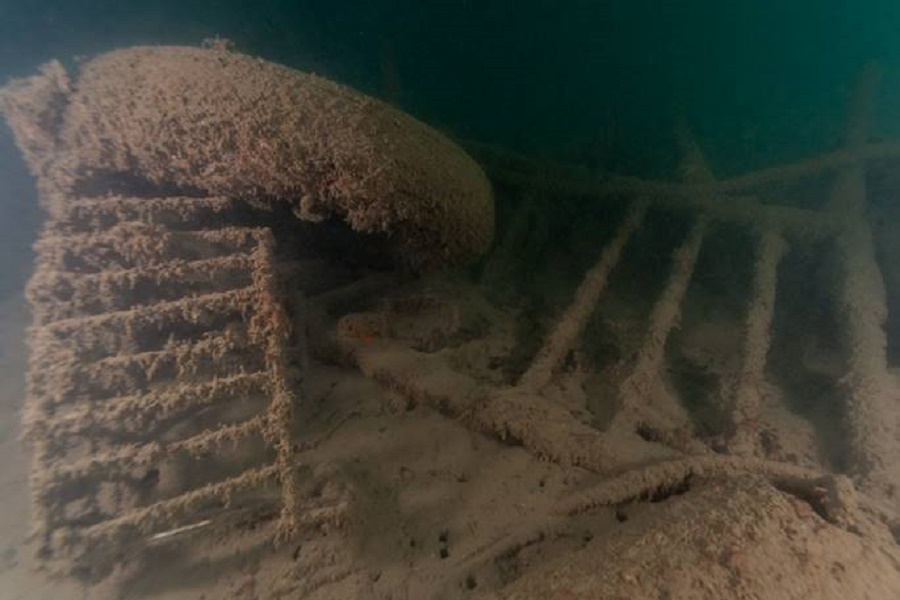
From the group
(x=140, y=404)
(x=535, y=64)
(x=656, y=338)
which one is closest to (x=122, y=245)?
(x=140, y=404)

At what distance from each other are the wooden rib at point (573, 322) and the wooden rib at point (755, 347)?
86 centimetres

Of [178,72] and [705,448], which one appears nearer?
[705,448]

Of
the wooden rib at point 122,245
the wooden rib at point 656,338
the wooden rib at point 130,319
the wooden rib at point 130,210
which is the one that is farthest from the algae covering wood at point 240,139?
the wooden rib at point 656,338

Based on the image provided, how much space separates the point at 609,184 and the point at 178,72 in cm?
323

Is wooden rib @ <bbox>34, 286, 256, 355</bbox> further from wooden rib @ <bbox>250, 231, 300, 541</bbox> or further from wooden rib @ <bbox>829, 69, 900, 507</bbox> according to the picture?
wooden rib @ <bbox>829, 69, 900, 507</bbox>

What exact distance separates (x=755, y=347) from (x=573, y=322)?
103cm

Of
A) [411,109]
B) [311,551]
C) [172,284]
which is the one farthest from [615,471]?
[411,109]

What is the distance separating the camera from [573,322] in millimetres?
2875

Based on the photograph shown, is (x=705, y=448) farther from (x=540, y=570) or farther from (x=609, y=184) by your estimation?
(x=609, y=184)

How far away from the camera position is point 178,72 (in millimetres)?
2363

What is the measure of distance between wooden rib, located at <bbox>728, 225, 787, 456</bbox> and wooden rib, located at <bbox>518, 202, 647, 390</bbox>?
86cm

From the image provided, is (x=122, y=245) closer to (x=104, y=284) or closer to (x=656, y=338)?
(x=104, y=284)

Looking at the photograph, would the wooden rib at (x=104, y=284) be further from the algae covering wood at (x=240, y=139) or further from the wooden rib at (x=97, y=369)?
the algae covering wood at (x=240, y=139)

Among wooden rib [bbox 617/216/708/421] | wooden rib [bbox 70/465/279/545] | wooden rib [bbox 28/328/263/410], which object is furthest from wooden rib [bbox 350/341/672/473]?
Answer: wooden rib [bbox 70/465/279/545]
